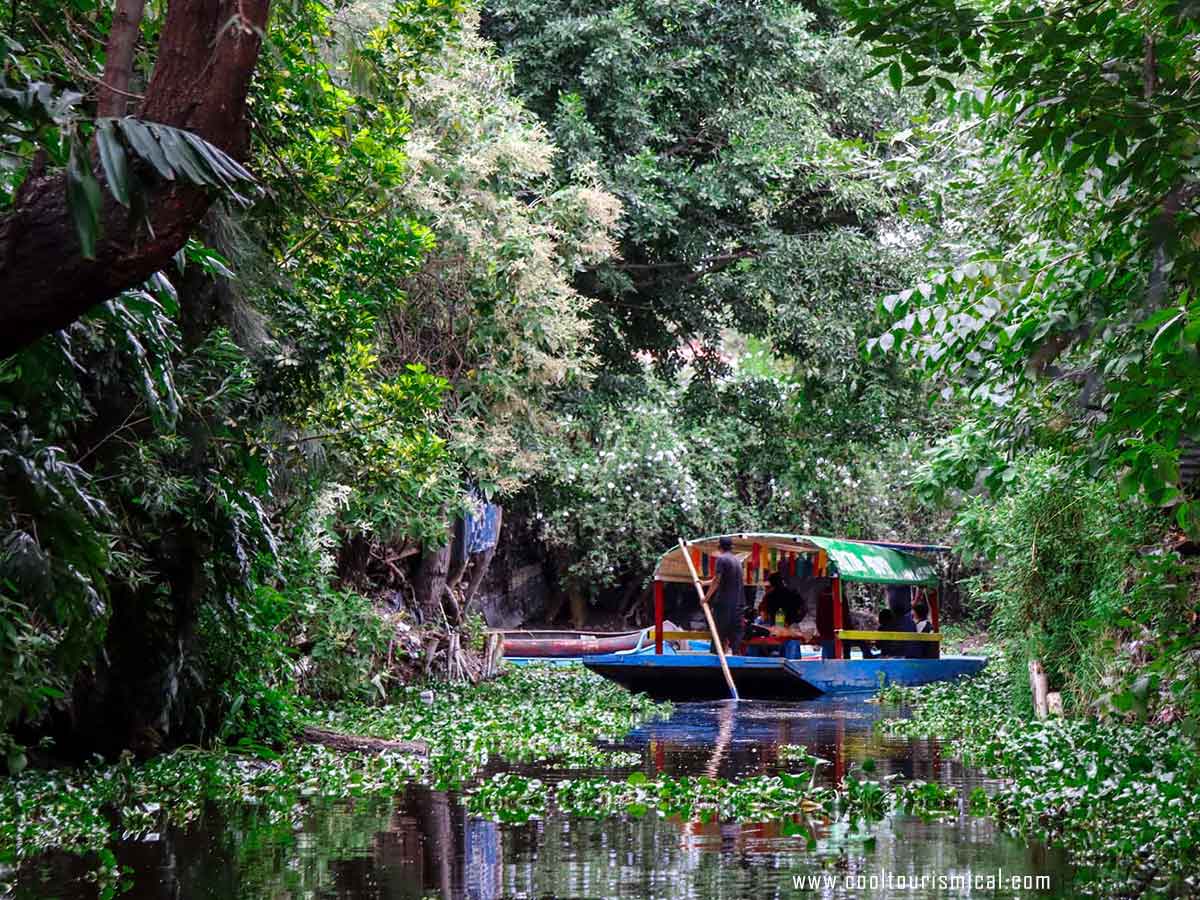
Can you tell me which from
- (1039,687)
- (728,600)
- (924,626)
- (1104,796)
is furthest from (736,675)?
(1104,796)

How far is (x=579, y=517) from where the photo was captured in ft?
106

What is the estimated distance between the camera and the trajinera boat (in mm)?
18562

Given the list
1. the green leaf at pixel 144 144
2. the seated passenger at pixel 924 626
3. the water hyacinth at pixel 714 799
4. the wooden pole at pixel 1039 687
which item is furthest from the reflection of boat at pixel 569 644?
the green leaf at pixel 144 144

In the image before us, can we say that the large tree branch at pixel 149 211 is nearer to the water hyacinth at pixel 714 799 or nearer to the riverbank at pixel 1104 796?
the water hyacinth at pixel 714 799

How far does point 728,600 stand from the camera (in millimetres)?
19531

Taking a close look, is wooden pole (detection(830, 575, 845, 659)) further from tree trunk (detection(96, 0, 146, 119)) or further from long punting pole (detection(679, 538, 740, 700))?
tree trunk (detection(96, 0, 146, 119))

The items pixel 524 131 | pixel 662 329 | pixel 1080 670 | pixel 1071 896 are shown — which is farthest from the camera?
pixel 662 329

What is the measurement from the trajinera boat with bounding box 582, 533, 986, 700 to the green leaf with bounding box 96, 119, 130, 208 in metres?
14.4

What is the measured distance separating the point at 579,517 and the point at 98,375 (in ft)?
78.6

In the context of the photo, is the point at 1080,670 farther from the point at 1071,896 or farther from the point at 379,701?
the point at 379,701

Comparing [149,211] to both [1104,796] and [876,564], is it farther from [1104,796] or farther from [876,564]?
[876,564]

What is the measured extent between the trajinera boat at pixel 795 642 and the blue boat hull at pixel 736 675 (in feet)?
0.04

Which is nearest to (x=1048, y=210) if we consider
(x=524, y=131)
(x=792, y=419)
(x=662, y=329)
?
(x=524, y=131)

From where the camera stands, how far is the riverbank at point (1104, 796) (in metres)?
6.21
